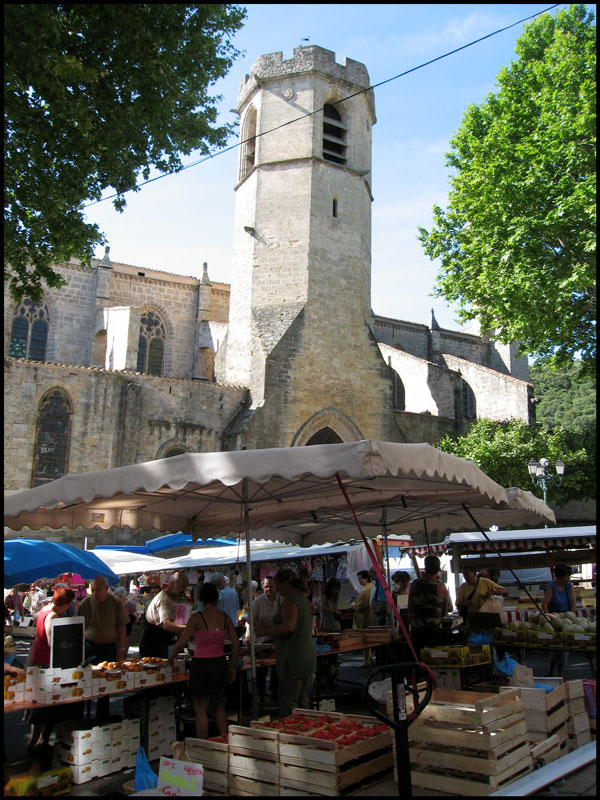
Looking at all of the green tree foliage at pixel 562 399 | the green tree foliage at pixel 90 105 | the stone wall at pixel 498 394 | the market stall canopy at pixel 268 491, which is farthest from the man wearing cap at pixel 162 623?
the green tree foliage at pixel 562 399

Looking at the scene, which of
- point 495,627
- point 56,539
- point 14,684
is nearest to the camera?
point 14,684

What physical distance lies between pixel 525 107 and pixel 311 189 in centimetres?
701

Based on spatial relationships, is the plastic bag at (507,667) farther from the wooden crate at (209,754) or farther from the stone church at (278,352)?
the stone church at (278,352)

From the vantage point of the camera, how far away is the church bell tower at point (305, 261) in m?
19.2

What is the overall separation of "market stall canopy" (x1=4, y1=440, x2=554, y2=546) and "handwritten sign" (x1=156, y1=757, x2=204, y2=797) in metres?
1.77

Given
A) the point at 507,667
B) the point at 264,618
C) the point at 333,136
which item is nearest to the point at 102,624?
the point at 264,618

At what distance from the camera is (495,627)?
704cm

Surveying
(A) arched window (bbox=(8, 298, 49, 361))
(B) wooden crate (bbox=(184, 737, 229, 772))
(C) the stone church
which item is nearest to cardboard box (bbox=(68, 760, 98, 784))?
(B) wooden crate (bbox=(184, 737, 229, 772))

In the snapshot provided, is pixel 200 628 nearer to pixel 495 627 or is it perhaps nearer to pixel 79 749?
pixel 79 749

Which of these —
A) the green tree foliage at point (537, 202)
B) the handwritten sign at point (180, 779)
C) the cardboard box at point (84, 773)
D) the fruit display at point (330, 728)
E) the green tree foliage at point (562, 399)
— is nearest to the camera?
the handwritten sign at point (180, 779)

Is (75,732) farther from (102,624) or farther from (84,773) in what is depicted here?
(102,624)

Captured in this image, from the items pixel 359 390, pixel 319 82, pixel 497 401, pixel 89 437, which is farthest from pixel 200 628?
pixel 497 401

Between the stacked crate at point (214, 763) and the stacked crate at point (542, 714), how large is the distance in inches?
75.8

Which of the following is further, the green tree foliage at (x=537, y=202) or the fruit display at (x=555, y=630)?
the green tree foliage at (x=537, y=202)
